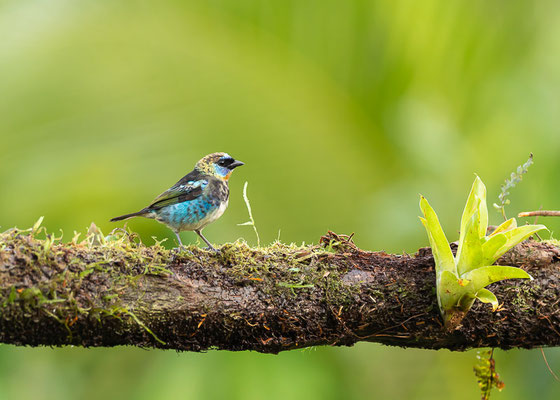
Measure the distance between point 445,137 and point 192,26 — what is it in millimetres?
2224

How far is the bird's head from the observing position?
3.61 meters

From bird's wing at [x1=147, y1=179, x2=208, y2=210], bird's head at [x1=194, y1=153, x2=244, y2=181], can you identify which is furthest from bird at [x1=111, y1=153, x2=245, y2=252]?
bird's head at [x1=194, y1=153, x2=244, y2=181]

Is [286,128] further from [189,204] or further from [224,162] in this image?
[189,204]

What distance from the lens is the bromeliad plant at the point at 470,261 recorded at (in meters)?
2.28

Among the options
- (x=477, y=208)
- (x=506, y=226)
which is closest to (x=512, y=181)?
(x=506, y=226)

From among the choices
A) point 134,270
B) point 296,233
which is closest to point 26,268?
point 134,270

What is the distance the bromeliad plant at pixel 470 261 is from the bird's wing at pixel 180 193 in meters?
1.39

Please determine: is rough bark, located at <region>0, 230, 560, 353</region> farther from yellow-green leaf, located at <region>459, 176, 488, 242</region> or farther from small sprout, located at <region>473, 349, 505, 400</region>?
small sprout, located at <region>473, 349, 505, 400</region>

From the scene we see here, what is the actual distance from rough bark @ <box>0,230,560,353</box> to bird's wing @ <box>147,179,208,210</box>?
0.97 m

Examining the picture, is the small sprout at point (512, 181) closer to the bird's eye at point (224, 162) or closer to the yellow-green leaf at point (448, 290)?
the yellow-green leaf at point (448, 290)

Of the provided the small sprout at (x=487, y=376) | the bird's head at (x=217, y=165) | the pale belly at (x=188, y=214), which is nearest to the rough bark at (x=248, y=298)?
the small sprout at (x=487, y=376)

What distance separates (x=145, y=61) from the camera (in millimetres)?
4613

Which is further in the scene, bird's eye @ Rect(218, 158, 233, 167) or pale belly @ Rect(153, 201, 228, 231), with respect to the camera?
bird's eye @ Rect(218, 158, 233, 167)

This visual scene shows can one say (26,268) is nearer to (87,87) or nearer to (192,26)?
(87,87)
